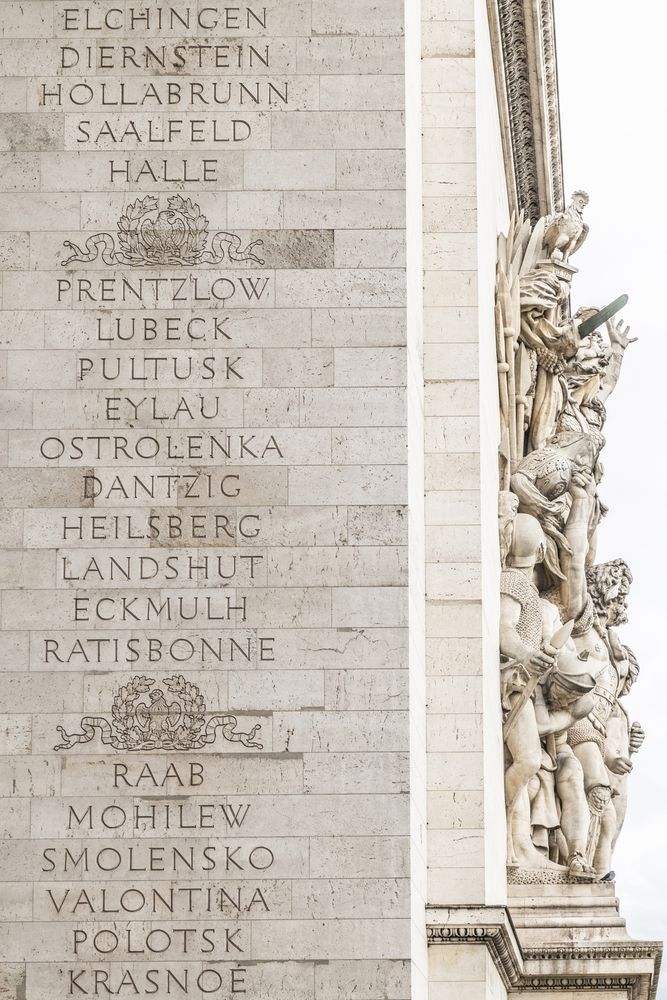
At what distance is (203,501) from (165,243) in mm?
2323

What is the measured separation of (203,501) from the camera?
2059 centimetres

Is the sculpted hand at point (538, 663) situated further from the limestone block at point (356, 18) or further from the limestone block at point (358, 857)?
the limestone block at point (356, 18)

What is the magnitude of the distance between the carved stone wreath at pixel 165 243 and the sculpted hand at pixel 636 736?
15914 millimetres

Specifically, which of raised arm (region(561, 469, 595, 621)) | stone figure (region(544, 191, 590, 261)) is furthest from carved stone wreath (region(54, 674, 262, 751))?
stone figure (region(544, 191, 590, 261))

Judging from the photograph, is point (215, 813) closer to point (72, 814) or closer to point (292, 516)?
point (72, 814)

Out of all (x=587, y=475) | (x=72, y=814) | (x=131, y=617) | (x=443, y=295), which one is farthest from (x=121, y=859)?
(x=587, y=475)

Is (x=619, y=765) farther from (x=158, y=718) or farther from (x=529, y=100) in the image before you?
(x=158, y=718)

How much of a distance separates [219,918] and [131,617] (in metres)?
2.58

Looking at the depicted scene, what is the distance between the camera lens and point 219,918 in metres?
19.7

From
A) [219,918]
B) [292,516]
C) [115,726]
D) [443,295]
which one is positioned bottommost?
[219,918]

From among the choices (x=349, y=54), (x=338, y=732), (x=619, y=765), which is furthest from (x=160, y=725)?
(x=619, y=765)

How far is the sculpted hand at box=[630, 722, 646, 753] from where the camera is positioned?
35250mm

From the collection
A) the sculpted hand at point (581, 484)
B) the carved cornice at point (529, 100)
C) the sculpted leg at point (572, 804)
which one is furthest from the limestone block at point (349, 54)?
the sculpted leg at point (572, 804)

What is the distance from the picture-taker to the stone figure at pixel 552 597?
28328mm
